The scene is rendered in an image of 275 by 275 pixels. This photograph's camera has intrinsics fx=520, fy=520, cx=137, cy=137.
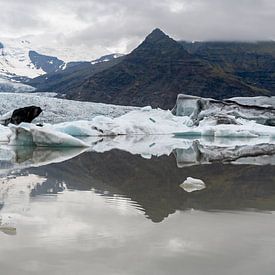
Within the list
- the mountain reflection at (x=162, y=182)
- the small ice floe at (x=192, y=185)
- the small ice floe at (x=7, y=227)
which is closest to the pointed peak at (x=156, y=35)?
the mountain reflection at (x=162, y=182)

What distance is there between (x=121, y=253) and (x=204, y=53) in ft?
514

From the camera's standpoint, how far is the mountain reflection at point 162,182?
6.46 metres

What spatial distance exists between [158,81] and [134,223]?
101 metres

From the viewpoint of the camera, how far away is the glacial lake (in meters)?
3.83

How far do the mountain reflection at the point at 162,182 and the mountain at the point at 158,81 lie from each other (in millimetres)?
85253

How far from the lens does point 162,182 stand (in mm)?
8562

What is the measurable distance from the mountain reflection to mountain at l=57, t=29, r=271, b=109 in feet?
280

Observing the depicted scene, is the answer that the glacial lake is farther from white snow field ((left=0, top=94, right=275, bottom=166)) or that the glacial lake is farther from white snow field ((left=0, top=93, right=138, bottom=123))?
white snow field ((left=0, top=93, right=138, bottom=123))

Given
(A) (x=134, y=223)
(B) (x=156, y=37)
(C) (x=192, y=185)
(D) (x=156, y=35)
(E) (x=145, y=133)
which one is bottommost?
(E) (x=145, y=133)

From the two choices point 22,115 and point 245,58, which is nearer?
point 22,115

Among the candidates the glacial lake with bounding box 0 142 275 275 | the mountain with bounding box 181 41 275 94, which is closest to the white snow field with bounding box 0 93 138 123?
the glacial lake with bounding box 0 142 275 275

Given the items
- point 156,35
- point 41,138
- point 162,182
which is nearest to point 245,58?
point 156,35

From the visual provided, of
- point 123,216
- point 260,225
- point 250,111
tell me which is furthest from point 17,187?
point 250,111

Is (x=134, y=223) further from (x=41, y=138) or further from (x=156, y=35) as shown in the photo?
(x=156, y=35)
